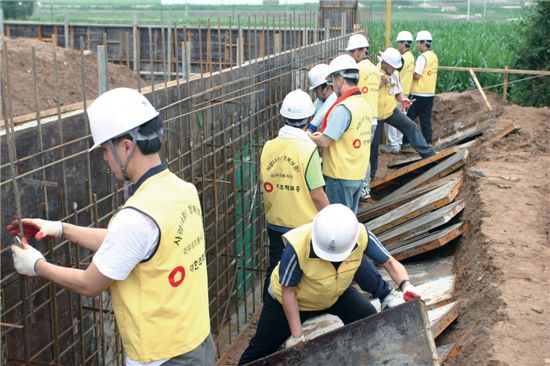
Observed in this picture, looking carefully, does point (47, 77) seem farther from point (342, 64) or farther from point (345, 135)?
point (345, 135)

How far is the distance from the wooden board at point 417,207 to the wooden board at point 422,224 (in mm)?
87

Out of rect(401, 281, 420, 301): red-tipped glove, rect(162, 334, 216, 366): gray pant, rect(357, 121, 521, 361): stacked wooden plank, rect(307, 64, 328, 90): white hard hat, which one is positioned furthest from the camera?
rect(307, 64, 328, 90): white hard hat

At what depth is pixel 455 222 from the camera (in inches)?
305

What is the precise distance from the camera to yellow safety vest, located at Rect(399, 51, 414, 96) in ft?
39.6

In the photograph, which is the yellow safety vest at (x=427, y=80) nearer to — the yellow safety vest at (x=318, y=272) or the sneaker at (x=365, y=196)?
the sneaker at (x=365, y=196)

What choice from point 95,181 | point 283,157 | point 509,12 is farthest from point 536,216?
point 509,12

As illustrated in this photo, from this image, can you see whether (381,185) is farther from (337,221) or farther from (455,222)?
(337,221)

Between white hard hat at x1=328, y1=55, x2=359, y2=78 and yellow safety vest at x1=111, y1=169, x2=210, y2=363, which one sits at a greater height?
white hard hat at x1=328, y1=55, x2=359, y2=78

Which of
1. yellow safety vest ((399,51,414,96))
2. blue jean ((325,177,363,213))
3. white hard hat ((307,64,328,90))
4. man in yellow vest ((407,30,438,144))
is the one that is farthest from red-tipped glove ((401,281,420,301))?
man in yellow vest ((407,30,438,144))

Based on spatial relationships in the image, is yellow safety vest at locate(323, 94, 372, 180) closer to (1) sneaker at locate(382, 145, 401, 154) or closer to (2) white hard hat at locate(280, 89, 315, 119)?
(2) white hard hat at locate(280, 89, 315, 119)

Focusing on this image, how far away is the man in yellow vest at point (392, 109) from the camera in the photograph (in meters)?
10.5

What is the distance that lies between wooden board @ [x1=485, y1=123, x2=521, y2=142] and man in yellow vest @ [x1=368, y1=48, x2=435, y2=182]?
87 cm

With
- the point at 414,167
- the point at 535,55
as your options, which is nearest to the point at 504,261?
the point at 414,167

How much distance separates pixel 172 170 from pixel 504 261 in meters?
2.85
